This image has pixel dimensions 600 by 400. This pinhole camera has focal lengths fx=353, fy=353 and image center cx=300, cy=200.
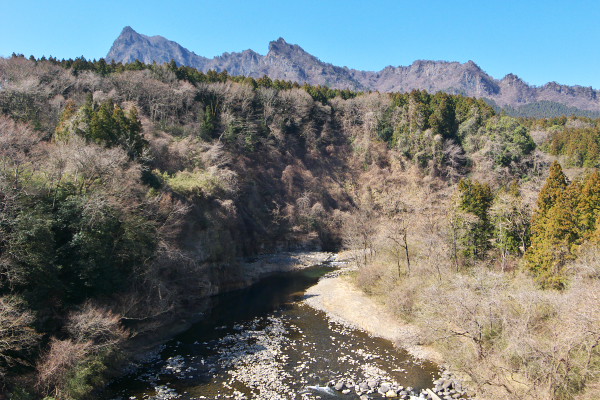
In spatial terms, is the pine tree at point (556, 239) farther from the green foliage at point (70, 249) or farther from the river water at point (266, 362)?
the green foliage at point (70, 249)

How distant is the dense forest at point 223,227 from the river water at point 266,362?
1999mm

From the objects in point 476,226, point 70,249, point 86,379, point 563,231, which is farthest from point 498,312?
point 70,249

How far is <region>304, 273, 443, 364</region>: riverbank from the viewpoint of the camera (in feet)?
65.7

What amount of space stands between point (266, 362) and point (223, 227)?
19267 millimetres

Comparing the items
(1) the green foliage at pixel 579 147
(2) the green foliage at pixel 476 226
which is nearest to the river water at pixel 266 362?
(2) the green foliage at pixel 476 226

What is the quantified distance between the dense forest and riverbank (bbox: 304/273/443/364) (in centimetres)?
99

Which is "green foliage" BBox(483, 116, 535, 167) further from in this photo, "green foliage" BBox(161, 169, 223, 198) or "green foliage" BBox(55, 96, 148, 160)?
"green foliage" BBox(55, 96, 148, 160)

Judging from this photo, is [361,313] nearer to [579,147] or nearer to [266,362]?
[266,362]

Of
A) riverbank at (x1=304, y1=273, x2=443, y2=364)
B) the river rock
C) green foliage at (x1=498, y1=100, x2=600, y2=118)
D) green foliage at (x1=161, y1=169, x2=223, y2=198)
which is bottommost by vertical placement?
riverbank at (x1=304, y1=273, x2=443, y2=364)

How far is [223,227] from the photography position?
35938 mm

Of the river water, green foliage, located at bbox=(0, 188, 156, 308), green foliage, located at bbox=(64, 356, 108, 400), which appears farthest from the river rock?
green foliage, located at bbox=(0, 188, 156, 308)

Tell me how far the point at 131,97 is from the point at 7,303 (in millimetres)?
40273

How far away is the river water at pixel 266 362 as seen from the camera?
1584 cm

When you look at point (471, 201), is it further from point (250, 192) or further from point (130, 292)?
point (250, 192)
